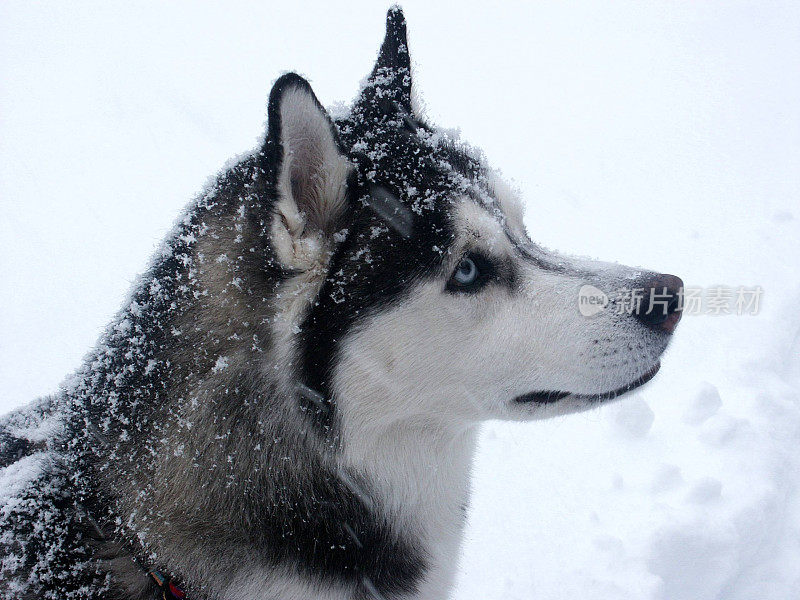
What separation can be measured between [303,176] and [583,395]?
44.4 inches

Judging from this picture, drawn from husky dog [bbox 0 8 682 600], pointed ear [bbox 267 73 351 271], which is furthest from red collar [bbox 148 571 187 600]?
pointed ear [bbox 267 73 351 271]

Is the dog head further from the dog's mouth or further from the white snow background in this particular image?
the white snow background

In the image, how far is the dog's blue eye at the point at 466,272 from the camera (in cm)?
175

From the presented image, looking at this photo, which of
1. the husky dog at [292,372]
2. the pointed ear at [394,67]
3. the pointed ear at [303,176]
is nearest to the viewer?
the pointed ear at [303,176]

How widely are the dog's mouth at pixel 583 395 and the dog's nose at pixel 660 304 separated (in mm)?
143

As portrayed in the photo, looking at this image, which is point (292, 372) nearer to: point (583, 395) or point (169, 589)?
point (169, 589)

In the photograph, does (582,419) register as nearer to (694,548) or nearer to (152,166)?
(694,548)

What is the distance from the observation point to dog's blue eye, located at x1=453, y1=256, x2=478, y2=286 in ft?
5.73

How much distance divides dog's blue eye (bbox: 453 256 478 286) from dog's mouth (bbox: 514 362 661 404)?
1.39 ft

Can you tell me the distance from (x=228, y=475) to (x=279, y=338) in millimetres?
443

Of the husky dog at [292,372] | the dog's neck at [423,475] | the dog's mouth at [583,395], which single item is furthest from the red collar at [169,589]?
the dog's mouth at [583,395]

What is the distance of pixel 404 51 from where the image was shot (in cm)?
204

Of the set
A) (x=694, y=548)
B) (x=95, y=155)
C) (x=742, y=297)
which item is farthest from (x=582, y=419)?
(x=95, y=155)

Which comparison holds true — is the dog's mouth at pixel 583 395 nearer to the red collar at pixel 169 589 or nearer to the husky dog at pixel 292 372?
the husky dog at pixel 292 372
